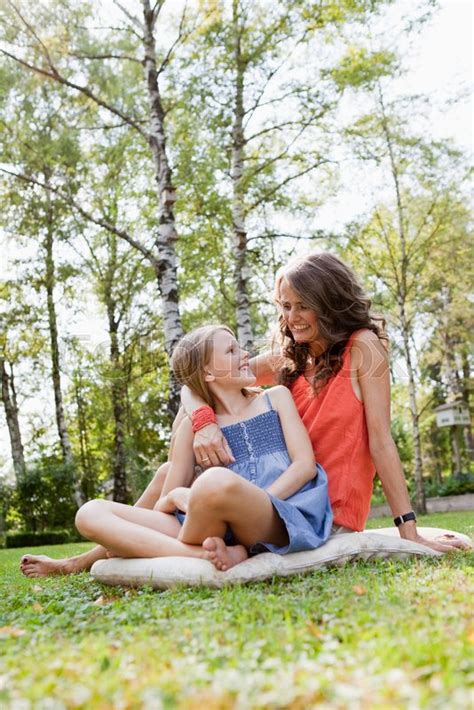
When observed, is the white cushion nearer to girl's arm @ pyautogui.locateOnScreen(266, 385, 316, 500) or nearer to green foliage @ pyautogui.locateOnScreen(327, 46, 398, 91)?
girl's arm @ pyautogui.locateOnScreen(266, 385, 316, 500)

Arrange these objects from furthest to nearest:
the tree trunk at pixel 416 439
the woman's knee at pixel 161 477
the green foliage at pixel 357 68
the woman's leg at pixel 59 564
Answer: the tree trunk at pixel 416 439
the green foliage at pixel 357 68
the woman's leg at pixel 59 564
the woman's knee at pixel 161 477

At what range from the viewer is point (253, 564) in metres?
3.28

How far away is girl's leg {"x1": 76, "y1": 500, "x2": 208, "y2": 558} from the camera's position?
137 inches

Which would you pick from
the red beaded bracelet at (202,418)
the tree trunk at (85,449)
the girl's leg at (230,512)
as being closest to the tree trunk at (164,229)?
the red beaded bracelet at (202,418)

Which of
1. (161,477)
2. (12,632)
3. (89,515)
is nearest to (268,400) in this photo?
(161,477)

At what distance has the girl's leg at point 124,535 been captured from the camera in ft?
11.4

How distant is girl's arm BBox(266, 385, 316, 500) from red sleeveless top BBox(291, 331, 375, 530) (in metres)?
0.20

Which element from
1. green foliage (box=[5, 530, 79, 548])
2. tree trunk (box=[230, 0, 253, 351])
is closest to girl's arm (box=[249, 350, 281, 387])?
tree trunk (box=[230, 0, 253, 351])

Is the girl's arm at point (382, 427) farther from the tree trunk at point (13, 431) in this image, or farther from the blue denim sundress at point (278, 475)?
the tree trunk at point (13, 431)

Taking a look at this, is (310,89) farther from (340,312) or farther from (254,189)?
(340,312)

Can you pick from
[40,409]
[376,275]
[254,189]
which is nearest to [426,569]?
[254,189]

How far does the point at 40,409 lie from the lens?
26.4 m

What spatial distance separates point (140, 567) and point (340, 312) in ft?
6.02

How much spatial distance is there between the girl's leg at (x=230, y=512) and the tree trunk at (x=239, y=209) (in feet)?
25.0
